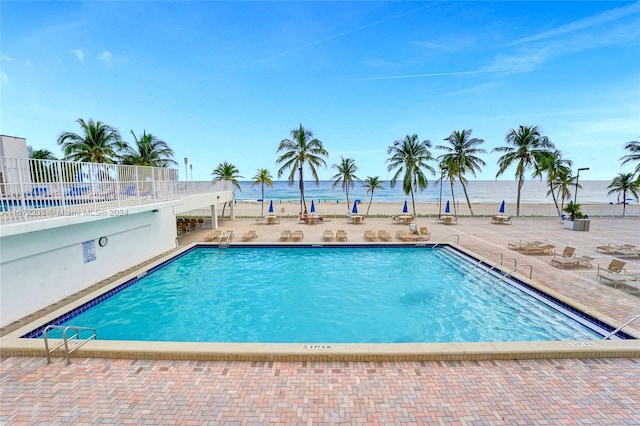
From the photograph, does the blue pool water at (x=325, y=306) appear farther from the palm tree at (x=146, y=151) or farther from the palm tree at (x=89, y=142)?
the palm tree at (x=146, y=151)

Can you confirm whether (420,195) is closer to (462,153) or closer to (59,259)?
A: (462,153)

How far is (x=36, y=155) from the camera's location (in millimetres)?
30234

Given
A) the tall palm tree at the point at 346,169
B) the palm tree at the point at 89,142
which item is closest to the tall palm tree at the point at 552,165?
the tall palm tree at the point at 346,169

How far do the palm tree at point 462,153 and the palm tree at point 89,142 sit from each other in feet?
90.6

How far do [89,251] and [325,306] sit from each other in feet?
25.5

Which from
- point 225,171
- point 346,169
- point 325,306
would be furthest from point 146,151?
point 325,306

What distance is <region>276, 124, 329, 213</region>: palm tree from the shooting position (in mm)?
24453

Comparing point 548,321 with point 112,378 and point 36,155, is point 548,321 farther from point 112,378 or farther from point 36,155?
point 36,155

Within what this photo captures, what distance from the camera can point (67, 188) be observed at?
306 inches

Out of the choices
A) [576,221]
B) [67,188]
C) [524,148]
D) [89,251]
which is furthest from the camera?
[524,148]

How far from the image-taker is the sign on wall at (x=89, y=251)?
877 centimetres

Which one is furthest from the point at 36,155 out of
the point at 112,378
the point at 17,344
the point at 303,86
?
the point at 112,378

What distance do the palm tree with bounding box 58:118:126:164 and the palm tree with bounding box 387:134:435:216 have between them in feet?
71.9

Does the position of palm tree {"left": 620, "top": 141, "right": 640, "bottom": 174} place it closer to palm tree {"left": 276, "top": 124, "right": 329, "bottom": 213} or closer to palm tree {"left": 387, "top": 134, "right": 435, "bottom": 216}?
palm tree {"left": 387, "top": 134, "right": 435, "bottom": 216}
